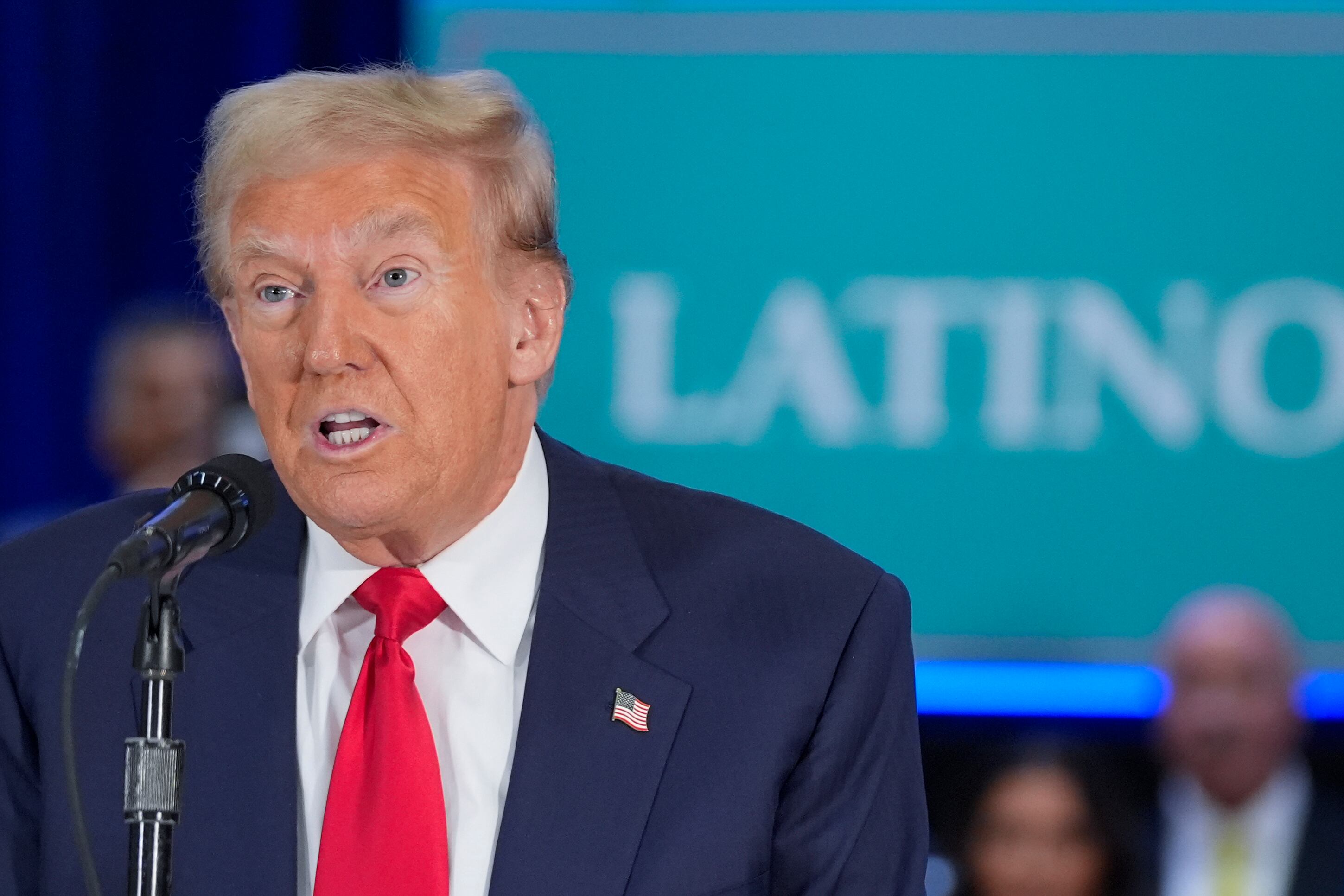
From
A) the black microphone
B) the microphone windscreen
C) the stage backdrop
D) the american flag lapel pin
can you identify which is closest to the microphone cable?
the black microphone

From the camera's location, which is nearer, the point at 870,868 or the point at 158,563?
the point at 158,563

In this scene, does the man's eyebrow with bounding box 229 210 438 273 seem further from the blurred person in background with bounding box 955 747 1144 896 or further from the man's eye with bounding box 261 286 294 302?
the blurred person in background with bounding box 955 747 1144 896

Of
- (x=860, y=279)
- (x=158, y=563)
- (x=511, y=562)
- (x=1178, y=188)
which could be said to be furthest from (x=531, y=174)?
(x=1178, y=188)

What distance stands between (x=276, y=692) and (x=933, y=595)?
2393mm

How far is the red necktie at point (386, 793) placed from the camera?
1.74 meters

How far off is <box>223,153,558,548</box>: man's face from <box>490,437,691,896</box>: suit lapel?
6.4 inches

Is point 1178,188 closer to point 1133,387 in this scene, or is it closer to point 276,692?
point 1133,387

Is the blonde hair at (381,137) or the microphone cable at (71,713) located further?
the blonde hair at (381,137)

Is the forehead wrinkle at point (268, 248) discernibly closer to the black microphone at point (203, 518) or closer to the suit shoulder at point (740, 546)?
the black microphone at point (203, 518)

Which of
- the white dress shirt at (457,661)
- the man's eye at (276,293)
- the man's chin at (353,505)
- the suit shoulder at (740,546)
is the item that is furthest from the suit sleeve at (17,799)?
the suit shoulder at (740,546)

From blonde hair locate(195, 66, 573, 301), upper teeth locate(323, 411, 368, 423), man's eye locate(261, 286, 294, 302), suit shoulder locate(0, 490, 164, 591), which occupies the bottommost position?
suit shoulder locate(0, 490, 164, 591)

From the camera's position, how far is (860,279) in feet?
13.0

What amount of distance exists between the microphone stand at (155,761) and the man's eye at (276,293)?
1.66 ft

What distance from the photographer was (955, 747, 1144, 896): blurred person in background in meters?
3.54
